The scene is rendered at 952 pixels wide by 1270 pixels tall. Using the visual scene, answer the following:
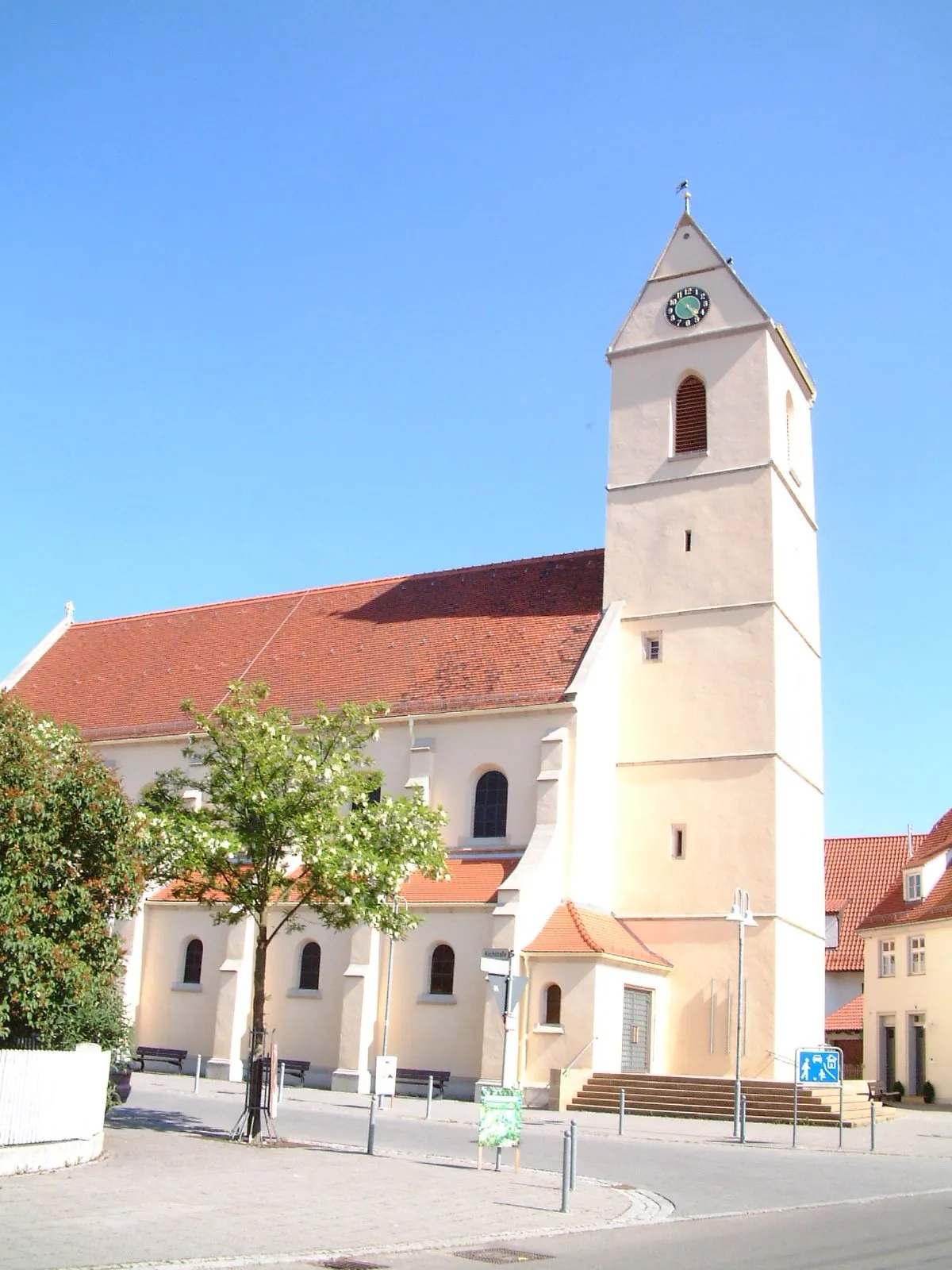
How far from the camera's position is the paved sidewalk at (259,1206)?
35.4 ft

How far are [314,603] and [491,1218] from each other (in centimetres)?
3020

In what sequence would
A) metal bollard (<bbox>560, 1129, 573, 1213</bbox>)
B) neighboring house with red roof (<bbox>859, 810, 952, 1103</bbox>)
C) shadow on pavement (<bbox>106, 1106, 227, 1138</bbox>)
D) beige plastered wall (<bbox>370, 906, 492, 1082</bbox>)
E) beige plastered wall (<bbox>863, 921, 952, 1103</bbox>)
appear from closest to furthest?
1. metal bollard (<bbox>560, 1129, 573, 1213</bbox>)
2. shadow on pavement (<bbox>106, 1106, 227, 1138</bbox>)
3. beige plastered wall (<bbox>370, 906, 492, 1082</bbox>)
4. beige plastered wall (<bbox>863, 921, 952, 1103</bbox>)
5. neighboring house with red roof (<bbox>859, 810, 952, 1103</bbox>)

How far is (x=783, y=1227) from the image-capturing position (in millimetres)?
12938

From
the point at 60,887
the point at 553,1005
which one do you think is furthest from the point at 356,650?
the point at 60,887

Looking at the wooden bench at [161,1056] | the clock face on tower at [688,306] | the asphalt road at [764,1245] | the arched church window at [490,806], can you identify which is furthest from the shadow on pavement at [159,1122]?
the clock face on tower at [688,306]

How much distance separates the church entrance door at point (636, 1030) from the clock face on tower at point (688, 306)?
62.1 feet

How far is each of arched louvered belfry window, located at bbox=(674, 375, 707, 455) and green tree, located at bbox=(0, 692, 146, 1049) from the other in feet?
73.8

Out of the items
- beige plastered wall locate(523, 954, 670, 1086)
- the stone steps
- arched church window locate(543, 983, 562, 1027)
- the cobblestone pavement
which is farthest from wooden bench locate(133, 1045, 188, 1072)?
the stone steps

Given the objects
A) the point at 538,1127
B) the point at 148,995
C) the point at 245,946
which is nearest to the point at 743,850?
the point at 538,1127

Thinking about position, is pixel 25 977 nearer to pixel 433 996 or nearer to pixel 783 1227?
pixel 783 1227

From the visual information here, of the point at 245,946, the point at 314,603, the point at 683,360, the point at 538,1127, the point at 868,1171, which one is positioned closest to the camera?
the point at 868,1171

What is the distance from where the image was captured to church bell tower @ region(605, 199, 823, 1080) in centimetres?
3206

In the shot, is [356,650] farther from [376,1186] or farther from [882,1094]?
[376,1186]

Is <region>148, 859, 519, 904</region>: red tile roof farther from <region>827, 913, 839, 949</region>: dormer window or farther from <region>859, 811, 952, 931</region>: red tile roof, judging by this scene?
<region>827, 913, 839, 949</region>: dormer window
